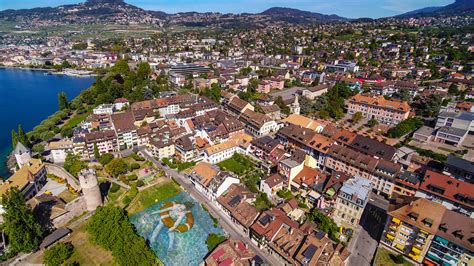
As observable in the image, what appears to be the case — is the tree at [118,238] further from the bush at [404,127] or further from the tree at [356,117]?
the tree at [356,117]

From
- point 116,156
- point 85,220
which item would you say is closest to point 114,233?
point 85,220

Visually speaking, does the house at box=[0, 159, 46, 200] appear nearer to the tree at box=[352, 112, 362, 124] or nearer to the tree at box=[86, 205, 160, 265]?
the tree at box=[86, 205, 160, 265]

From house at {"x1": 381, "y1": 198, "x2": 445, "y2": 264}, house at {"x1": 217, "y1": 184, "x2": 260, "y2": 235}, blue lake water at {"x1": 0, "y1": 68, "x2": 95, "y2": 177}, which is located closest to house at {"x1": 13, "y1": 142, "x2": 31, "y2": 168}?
blue lake water at {"x1": 0, "y1": 68, "x2": 95, "y2": 177}

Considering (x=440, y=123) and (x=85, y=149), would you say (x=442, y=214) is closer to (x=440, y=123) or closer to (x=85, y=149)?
(x=440, y=123)

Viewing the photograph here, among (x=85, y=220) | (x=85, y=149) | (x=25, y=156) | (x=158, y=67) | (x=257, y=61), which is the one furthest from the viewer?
(x=257, y=61)

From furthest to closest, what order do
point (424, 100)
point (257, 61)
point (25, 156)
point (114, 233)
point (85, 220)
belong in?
1. point (257, 61)
2. point (424, 100)
3. point (25, 156)
4. point (85, 220)
5. point (114, 233)
